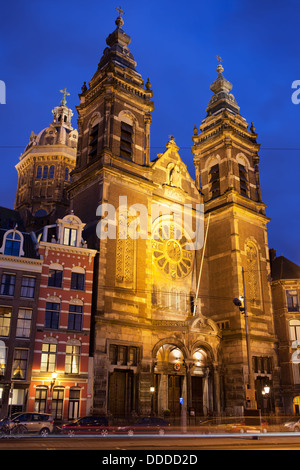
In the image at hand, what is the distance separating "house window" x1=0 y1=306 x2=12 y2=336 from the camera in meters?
32.2

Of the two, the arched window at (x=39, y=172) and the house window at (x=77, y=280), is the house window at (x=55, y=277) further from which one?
the arched window at (x=39, y=172)

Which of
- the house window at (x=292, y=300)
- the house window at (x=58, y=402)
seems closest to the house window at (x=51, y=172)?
the house window at (x=292, y=300)

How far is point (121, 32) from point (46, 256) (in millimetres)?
31519

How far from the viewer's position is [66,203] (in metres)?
64.9

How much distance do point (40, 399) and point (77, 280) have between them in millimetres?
9333

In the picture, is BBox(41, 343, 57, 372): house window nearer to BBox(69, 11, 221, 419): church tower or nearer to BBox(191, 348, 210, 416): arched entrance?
BBox(69, 11, 221, 419): church tower

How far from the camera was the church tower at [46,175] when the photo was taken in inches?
2512

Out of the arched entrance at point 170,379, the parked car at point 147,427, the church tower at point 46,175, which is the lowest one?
the parked car at point 147,427

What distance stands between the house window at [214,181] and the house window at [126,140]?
528 inches

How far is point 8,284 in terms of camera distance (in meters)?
33.4

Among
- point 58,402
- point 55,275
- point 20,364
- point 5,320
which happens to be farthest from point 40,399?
point 55,275

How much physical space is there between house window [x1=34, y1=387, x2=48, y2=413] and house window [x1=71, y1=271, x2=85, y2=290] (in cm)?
799
